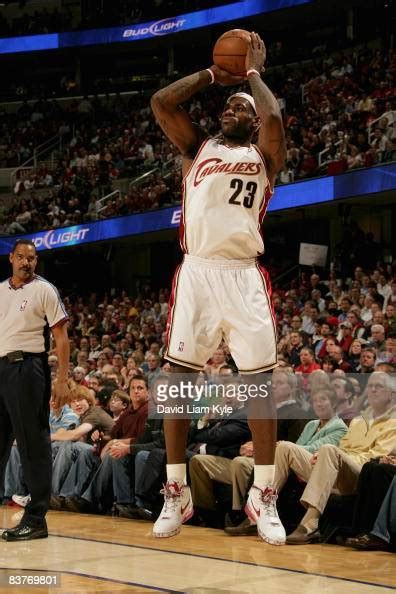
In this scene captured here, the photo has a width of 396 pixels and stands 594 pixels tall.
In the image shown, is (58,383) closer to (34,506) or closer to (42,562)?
(34,506)

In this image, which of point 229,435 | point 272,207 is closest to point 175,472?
point 229,435

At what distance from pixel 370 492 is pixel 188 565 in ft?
5.29

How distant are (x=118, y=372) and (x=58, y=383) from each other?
634cm

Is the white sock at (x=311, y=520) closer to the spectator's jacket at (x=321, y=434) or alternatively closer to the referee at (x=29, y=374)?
the spectator's jacket at (x=321, y=434)

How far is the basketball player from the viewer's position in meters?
4.41

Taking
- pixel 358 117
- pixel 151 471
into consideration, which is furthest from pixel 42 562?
pixel 358 117

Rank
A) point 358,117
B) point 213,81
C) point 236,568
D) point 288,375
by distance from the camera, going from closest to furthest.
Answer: point 213,81, point 236,568, point 288,375, point 358,117

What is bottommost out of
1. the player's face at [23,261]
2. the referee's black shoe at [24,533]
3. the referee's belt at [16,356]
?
the referee's black shoe at [24,533]

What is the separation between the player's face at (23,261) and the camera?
5930 millimetres

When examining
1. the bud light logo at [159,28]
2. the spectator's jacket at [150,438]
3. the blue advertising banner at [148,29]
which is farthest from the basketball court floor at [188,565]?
the bud light logo at [159,28]

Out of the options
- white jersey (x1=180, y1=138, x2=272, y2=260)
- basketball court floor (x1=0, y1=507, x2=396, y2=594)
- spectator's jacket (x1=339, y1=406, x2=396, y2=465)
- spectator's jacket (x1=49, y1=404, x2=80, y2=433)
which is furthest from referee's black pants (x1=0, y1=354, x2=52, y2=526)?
spectator's jacket (x1=49, y1=404, x2=80, y2=433)

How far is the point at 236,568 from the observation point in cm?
490

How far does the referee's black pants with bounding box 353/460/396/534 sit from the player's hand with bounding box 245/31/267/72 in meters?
2.86

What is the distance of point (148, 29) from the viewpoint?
25.3 meters
